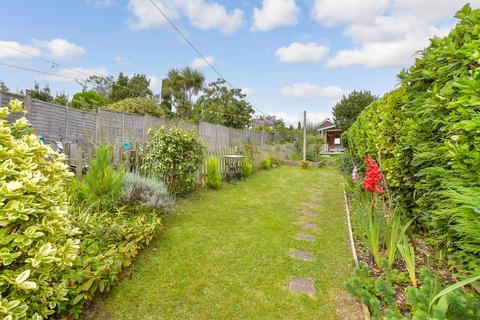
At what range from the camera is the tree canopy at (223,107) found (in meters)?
20.7

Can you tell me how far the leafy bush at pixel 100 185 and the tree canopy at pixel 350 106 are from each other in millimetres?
25548

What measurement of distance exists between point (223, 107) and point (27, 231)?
21700mm

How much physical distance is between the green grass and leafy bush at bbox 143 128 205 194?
2.32ft

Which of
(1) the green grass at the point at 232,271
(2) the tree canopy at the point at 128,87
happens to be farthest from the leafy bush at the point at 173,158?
(2) the tree canopy at the point at 128,87

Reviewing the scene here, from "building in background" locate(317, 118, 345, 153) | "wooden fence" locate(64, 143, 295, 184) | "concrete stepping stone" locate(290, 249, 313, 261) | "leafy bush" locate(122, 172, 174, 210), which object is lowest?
"concrete stepping stone" locate(290, 249, 313, 261)

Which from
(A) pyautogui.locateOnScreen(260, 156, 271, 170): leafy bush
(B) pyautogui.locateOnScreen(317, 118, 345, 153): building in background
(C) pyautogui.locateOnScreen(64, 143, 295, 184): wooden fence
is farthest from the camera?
(B) pyautogui.locateOnScreen(317, 118, 345, 153): building in background

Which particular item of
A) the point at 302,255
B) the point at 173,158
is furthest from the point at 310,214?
the point at 173,158

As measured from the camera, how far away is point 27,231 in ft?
4.35

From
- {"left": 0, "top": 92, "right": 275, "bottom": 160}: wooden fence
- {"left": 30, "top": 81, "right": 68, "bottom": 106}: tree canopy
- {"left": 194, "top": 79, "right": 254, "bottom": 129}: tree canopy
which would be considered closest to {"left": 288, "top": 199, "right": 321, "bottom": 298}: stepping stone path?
{"left": 0, "top": 92, "right": 275, "bottom": 160}: wooden fence

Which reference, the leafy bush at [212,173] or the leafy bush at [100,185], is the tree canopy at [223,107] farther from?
the leafy bush at [100,185]

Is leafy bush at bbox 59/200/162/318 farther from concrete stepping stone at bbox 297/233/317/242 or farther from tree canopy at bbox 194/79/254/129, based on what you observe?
tree canopy at bbox 194/79/254/129

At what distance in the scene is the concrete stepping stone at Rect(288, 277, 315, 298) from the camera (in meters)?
2.34

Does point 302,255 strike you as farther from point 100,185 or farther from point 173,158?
point 173,158

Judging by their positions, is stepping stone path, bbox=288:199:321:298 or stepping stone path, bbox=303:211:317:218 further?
stepping stone path, bbox=303:211:317:218
